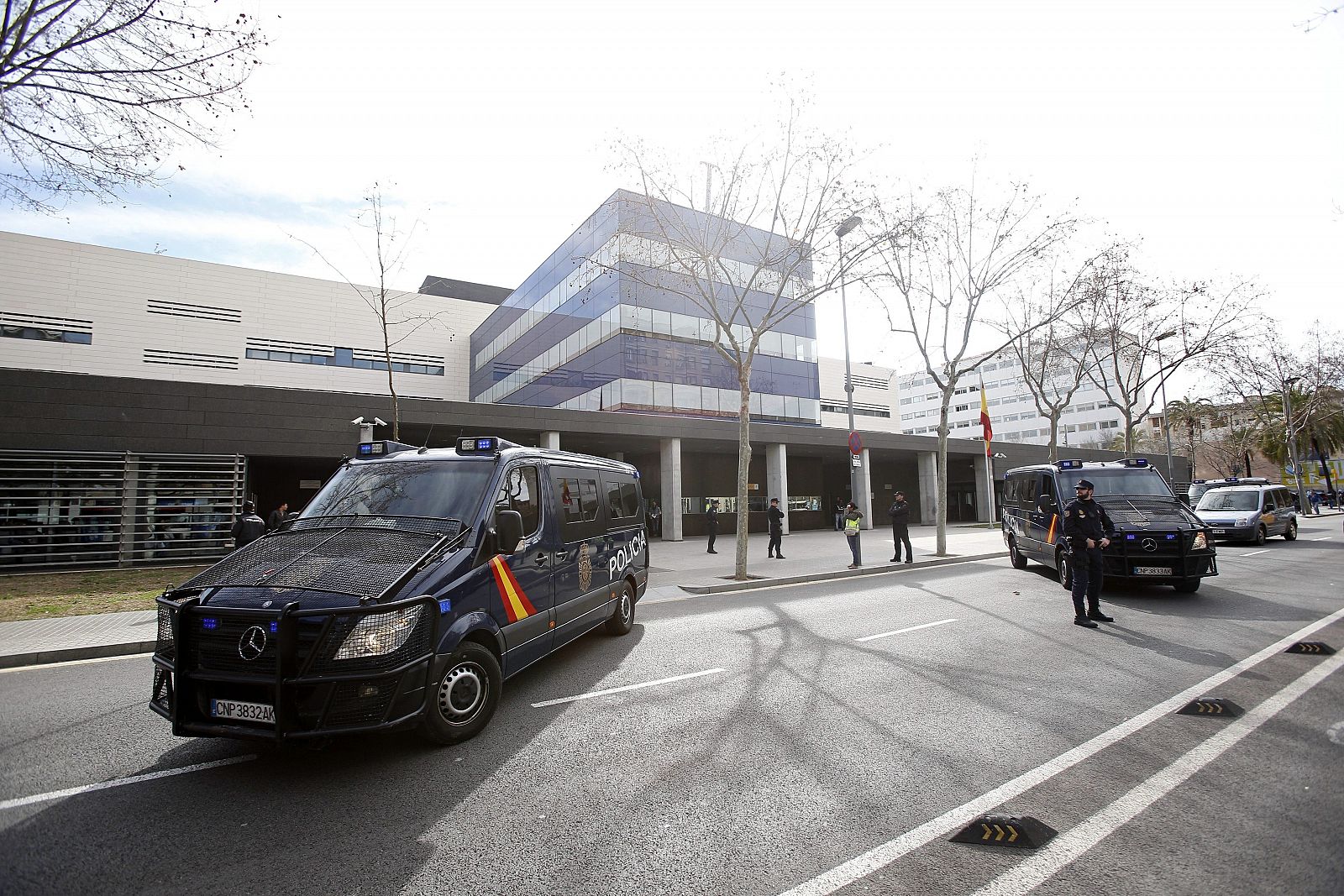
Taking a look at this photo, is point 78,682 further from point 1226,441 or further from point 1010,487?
point 1226,441

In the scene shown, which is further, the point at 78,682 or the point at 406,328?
the point at 406,328

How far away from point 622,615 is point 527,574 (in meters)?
2.95

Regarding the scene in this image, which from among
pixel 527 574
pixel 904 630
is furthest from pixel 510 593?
pixel 904 630

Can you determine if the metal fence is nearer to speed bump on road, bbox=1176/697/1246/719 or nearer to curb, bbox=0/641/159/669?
curb, bbox=0/641/159/669

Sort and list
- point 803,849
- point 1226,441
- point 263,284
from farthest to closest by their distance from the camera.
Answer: point 1226,441, point 263,284, point 803,849

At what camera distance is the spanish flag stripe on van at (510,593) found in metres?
4.95

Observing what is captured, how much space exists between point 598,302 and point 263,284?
2262cm

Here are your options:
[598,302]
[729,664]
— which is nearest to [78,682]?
[729,664]

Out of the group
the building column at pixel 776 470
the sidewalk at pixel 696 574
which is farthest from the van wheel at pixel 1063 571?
the building column at pixel 776 470

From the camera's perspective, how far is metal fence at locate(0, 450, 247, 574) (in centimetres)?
1605

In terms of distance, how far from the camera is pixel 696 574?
50.3 feet

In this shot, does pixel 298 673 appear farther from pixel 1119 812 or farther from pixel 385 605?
pixel 1119 812

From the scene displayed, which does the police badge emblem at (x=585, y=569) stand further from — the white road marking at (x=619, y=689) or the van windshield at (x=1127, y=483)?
the van windshield at (x=1127, y=483)

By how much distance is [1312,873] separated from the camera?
271cm
